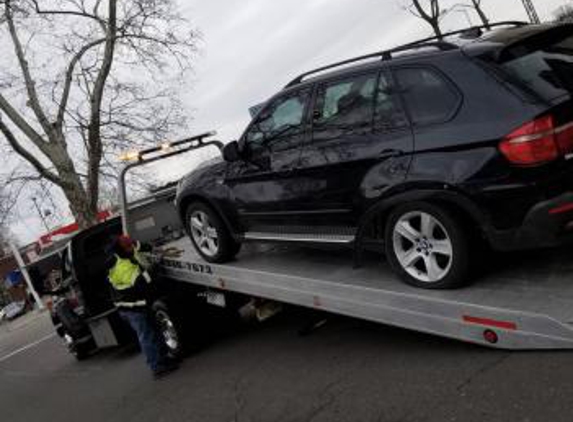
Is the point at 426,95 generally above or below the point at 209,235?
above

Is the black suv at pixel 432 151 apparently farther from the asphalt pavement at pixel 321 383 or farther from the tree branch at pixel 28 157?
the tree branch at pixel 28 157

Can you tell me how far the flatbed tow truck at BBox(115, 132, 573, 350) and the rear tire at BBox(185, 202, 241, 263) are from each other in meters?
0.13

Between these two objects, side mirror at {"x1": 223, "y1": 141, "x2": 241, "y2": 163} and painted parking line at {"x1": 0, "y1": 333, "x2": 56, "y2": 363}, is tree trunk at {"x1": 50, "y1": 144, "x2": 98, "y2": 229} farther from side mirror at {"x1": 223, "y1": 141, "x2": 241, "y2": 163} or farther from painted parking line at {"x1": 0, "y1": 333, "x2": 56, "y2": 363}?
side mirror at {"x1": 223, "y1": 141, "x2": 241, "y2": 163}

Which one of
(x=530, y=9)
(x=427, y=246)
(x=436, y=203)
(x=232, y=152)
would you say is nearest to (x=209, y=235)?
(x=232, y=152)

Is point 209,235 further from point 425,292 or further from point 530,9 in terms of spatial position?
point 530,9

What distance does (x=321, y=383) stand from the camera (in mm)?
5586

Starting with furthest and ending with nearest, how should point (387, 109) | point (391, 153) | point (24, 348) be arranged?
point (24, 348) → point (387, 109) → point (391, 153)

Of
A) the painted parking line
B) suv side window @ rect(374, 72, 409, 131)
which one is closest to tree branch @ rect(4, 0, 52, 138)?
the painted parking line

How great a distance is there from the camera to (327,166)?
544 cm

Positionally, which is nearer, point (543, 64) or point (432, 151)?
point (543, 64)

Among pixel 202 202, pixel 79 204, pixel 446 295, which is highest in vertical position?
pixel 79 204

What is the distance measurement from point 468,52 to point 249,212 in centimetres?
270

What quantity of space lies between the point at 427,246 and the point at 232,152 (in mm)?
2340

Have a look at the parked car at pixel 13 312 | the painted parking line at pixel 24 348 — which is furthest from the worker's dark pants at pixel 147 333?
the parked car at pixel 13 312
